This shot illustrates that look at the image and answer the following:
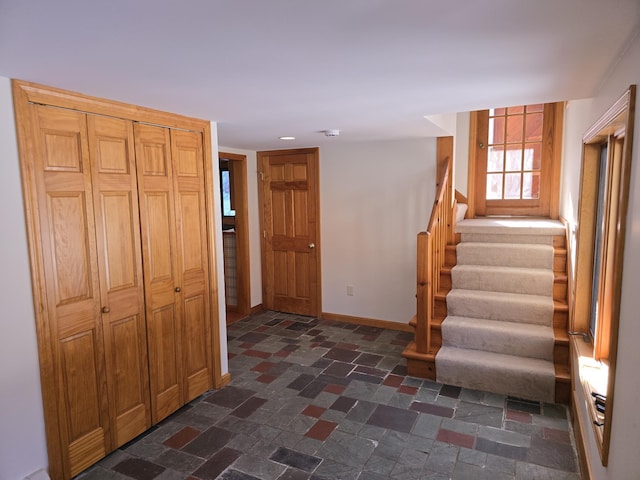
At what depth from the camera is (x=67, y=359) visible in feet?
7.46

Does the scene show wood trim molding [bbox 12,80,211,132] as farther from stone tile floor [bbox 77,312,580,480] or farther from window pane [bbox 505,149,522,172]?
window pane [bbox 505,149,522,172]

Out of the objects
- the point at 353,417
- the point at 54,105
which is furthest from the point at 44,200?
the point at 353,417

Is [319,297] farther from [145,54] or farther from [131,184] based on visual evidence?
[145,54]

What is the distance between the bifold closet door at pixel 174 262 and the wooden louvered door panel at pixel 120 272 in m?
0.07

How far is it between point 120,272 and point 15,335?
0.65 metres

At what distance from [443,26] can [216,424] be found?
274 cm

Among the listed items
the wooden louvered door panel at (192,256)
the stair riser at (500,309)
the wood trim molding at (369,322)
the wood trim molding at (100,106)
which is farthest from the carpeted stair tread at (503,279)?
the wood trim molding at (100,106)

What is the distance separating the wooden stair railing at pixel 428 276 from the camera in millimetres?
3500

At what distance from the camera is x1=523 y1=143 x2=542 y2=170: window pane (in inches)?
192

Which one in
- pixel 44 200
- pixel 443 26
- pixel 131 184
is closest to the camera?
pixel 443 26

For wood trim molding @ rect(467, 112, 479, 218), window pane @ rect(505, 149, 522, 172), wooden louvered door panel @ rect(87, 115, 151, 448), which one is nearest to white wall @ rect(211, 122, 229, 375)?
wooden louvered door panel @ rect(87, 115, 151, 448)

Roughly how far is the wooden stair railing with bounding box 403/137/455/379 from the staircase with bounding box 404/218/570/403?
17 millimetres

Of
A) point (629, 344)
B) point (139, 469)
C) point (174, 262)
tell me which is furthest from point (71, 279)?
point (629, 344)

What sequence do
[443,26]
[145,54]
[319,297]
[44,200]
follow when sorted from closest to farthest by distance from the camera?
[443,26] → [145,54] → [44,200] → [319,297]
